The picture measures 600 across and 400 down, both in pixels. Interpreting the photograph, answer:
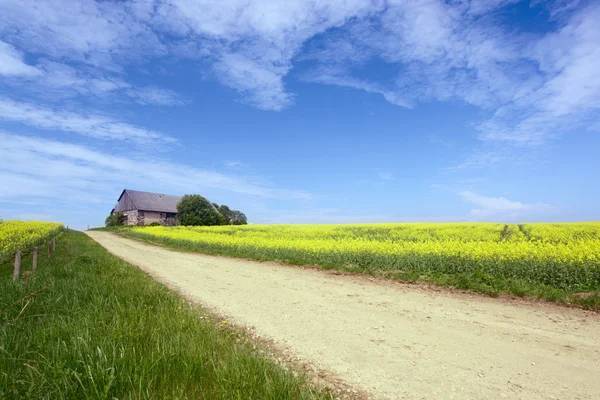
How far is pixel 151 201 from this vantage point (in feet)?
245

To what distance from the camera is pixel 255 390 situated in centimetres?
334

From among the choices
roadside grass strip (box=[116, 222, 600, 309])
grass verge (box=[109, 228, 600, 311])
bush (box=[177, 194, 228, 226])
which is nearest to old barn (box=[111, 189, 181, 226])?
bush (box=[177, 194, 228, 226])

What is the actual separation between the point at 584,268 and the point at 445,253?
4.28 meters

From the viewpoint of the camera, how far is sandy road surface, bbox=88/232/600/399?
4105mm

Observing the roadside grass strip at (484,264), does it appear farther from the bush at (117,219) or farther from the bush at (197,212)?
the bush at (117,219)

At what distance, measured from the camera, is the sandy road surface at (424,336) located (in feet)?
13.5

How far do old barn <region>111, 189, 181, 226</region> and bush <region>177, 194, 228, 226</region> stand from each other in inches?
380

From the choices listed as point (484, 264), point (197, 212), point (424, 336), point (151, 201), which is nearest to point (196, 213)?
point (197, 212)

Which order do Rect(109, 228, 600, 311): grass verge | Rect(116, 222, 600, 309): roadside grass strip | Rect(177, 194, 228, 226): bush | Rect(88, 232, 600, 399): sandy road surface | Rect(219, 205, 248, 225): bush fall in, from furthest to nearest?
Rect(219, 205, 248, 225): bush < Rect(177, 194, 228, 226): bush < Rect(116, 222, 600, 309): roadside grass strip < Rect(109, 228, 600, 311): grass verge < Rect(88, 232, 600, 399): sandy road surface

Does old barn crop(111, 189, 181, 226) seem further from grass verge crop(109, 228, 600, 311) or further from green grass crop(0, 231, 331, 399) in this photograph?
green grass crop(0, 231, 331, 399)

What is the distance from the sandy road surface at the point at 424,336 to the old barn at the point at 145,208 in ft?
221

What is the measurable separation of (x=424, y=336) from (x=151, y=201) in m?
78.3

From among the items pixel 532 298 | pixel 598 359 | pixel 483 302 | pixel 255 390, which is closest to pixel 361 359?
pixel 255 390

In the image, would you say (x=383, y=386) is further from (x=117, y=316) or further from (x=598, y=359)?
(x=117, y=316)
